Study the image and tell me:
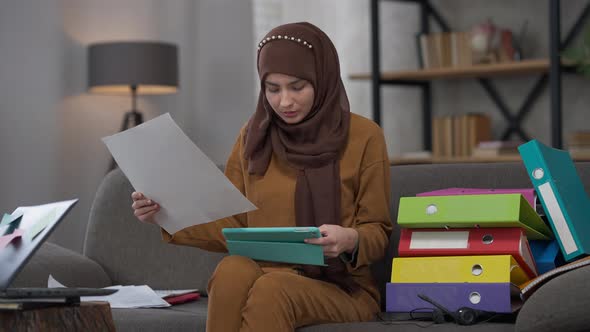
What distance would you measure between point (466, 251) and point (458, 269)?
5 centimetres

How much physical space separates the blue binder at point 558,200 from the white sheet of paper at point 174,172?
2.12 feet

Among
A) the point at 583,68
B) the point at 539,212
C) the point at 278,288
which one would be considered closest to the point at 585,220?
the point at 539,212

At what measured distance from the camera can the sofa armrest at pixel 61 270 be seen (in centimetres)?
250

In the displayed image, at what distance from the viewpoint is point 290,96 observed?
225 centimetres

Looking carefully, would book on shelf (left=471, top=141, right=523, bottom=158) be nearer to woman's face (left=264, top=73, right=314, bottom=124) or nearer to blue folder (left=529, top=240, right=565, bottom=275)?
blue folder (left=529, top=240, right=565, bottom=275)

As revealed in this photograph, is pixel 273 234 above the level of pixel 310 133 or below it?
below

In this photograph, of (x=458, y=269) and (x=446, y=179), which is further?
(x=446, y=179)

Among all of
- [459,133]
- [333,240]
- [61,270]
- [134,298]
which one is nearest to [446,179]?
[333,240]

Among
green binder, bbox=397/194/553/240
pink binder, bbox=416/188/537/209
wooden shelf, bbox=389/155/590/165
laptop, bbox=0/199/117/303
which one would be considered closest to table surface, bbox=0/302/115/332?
laptop, bbox=0/199/117/303

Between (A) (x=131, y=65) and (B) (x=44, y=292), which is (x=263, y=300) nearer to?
(B) (x=44, y=292)

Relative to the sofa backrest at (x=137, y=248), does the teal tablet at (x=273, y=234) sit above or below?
above

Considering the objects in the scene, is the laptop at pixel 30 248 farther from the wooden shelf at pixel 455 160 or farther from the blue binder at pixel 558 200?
the wooden shelf at pixel 455 160

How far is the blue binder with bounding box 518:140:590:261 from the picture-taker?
2.11 metres

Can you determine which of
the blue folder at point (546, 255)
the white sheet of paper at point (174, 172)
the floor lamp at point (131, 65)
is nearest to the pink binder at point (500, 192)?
the blue folder at point (546, 255)
